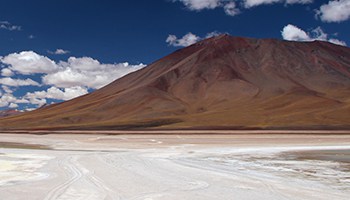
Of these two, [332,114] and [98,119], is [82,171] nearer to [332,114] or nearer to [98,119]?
[332,114]

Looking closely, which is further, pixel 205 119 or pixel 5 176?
pixel 205 119

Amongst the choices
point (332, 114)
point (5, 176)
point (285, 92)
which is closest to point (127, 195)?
point (5, 176)

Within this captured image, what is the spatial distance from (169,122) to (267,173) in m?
119

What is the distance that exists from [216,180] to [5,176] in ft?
31.2

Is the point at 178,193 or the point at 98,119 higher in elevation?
the point at 98,119

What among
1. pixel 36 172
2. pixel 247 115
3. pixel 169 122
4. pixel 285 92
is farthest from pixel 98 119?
pixel 36 172

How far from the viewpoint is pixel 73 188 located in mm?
15844

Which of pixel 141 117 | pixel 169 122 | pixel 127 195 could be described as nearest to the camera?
pixel 127 195

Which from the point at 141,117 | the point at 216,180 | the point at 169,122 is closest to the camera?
the point at 216,180

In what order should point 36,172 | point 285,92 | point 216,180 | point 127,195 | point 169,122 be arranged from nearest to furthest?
point 127,195 → point 216,180 → point 36,172 → point 169,122 → point 285,92

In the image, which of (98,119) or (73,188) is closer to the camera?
(73,188)

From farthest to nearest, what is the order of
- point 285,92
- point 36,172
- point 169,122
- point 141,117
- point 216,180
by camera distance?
1. point 285,92
2. point 141,117
3. point 169,122
4. point 36,172
5. point 216,180

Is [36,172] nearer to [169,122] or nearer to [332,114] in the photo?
[169,122]

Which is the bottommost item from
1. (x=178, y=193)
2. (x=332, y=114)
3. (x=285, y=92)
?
(x=178, y=193)
